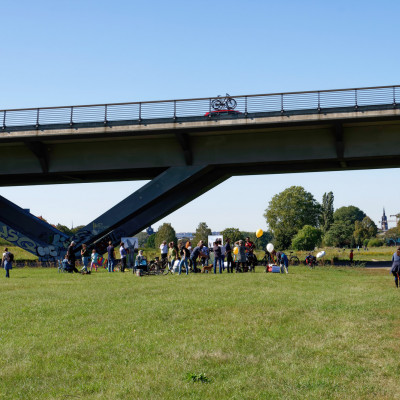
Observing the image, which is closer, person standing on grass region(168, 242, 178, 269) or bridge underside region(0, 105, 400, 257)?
person standing on grass region(168, 242, 178, 269)

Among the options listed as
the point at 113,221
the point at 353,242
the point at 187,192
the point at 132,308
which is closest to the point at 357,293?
the point at 132,308

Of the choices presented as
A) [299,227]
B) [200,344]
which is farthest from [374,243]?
[200,344]

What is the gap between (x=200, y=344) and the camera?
1085 cm

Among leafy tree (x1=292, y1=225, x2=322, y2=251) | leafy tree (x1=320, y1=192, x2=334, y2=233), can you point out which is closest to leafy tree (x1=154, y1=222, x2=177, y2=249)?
leafy tree (x1=320, y1=192, x2=334, y2=233)

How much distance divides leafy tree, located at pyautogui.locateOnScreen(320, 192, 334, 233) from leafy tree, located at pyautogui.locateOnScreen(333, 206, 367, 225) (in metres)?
34.8

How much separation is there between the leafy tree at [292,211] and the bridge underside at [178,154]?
5716 cm

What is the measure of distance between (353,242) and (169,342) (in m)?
113

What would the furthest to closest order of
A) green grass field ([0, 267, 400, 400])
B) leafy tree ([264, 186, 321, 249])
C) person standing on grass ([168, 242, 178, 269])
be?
leafy tree ([264, 186, 321, 249])
person standing on grass ([168, 242, 178, 269])
green grass field ([0, 267, 400, 400])

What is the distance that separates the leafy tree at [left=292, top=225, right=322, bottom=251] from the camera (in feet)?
285

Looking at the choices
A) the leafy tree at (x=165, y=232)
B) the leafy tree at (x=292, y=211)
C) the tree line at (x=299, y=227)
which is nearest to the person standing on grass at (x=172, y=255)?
the tree line at (x=299, y=227)

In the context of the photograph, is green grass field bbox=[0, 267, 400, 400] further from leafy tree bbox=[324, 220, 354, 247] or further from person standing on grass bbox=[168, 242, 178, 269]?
leafy tree bbox=[324, 220, 354, 247]

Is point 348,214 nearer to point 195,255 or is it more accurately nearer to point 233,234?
point 233,234

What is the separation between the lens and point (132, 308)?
14914 mm

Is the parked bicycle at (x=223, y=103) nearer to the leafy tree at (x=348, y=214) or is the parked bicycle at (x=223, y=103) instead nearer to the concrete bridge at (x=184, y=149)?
the concrete bridge at (x=184, y=149)
